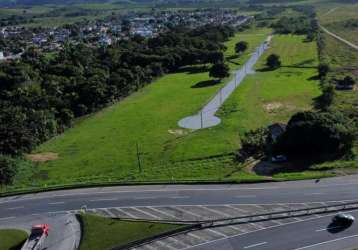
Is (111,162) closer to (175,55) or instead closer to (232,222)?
(232,222)

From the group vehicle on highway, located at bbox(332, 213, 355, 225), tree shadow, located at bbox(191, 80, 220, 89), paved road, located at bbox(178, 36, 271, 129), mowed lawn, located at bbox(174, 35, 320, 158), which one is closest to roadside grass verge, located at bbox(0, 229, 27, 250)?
vehicle on highway, located at bbox(332, 213, 355, 225)

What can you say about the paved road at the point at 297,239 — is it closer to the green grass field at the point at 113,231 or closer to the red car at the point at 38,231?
the green grass field at the point at 113,231

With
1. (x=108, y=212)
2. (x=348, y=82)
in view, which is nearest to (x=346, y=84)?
(x=348, y=82)

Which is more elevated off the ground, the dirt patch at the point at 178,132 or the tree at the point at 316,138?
the tree at the point at 316,138

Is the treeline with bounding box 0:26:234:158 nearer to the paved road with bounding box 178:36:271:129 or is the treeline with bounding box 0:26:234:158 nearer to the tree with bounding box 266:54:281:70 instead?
the paved road with bounding box 178:36:271:129

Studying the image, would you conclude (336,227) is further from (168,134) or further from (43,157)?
(43,157)

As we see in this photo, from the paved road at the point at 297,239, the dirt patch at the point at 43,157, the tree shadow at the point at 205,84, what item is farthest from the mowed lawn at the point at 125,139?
the paved road at the point at 297,239
